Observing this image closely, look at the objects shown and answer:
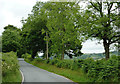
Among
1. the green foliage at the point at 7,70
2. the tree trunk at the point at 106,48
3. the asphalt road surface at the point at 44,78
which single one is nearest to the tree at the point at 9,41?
the asphalt road surface at the point at 44,78

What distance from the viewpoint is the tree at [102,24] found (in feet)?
61.2

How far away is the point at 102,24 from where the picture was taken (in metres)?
19.1

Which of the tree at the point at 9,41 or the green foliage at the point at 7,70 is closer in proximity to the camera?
the green foliage at the point at 7,70

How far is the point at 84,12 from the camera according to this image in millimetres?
20891

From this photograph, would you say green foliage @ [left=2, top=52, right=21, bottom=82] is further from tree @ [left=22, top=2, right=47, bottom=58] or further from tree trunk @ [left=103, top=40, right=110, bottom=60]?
tree @ [left=22, top=2, right=47, bottom=58]

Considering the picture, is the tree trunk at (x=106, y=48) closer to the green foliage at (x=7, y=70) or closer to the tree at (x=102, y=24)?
the tree at (x=102, y=24)

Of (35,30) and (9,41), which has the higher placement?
(35,30)

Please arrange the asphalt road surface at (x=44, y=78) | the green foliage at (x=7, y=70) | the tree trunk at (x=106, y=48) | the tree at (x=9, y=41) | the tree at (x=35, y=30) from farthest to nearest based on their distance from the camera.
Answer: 1. the tree at (x=9, y=41)
2. the tree at (x=35, y=30)
3. the tree trunk at (x=106, y=48)
4. the asphalt road surface at (x=44, y=78)
5. the green foliage at (x=7, y=70)

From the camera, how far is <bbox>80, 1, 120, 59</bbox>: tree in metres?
18.6

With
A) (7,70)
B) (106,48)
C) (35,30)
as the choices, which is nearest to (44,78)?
(7,70)

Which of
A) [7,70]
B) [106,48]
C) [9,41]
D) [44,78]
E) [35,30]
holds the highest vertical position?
[35,30]

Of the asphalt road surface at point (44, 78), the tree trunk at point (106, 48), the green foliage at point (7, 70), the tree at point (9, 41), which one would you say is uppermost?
the tree at point (9, 41)

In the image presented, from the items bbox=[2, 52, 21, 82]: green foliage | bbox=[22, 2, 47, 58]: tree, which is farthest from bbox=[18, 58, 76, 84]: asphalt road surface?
Answer: bbox=[22, 2, 47, 58]: tree

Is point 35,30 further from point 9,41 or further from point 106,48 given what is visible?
point 106,48
